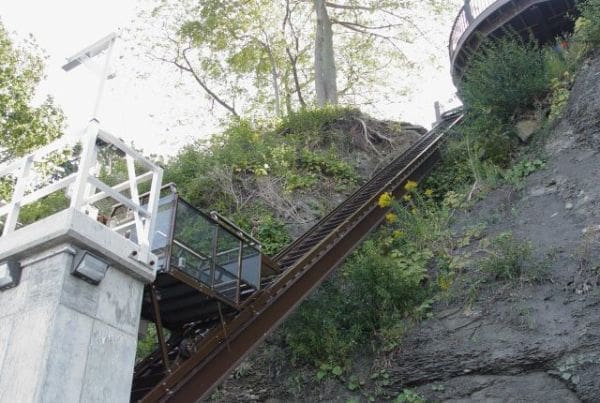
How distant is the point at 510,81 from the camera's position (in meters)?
13.5

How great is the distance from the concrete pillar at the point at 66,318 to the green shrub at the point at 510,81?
31.3 feet

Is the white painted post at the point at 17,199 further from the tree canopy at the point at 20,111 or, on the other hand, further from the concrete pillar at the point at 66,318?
the tree canopy at the point at 20,111

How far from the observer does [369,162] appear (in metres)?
16.5

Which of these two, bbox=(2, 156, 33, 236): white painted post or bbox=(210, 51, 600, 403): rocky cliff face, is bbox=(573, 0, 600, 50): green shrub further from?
bbox=(2, 156, 33, 236): white painted post

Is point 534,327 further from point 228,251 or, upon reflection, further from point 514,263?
point 228,251

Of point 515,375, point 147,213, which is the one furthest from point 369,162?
point 147,213

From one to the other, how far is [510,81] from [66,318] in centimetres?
1084

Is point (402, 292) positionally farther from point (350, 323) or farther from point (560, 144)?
point (560, 144)

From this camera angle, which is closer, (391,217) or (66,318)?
(66,318)

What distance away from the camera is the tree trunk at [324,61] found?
2212cm

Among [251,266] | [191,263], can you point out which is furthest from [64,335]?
[251,266]

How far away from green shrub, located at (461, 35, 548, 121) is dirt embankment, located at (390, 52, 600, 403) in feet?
9.76

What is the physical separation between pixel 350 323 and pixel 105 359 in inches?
185

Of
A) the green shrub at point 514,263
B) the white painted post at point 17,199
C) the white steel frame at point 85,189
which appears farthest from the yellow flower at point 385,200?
the white painted post at point 17,199
